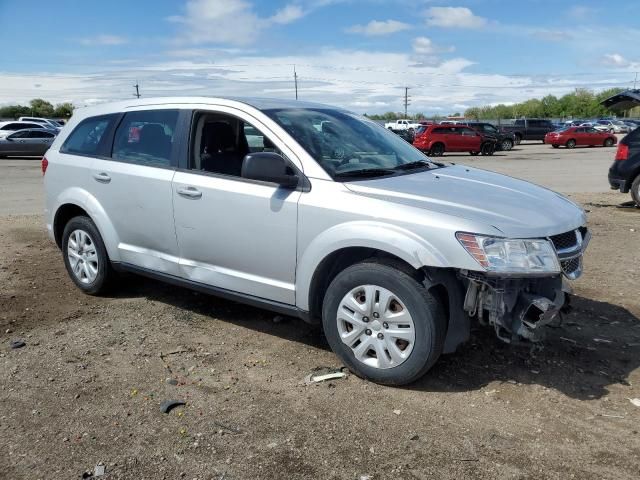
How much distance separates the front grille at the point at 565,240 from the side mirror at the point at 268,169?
1.67 m

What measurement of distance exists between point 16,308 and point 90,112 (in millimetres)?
1918

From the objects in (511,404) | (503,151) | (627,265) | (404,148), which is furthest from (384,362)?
(503,151)

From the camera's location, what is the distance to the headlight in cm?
335

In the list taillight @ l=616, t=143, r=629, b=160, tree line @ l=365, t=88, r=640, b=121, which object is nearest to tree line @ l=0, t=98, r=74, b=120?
tree line @ l=365, t=88, r=640, b=121

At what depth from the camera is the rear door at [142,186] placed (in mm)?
4742

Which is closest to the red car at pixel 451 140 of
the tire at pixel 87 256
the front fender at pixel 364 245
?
the tire at pixel 87 256

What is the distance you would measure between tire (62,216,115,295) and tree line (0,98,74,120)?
264 ft

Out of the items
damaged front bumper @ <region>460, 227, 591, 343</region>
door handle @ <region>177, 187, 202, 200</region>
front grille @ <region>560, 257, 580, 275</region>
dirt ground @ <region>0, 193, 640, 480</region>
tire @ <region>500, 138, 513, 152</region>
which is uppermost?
door handle @ <region>177, 187, 202, 200</region>

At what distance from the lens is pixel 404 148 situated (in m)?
5.04

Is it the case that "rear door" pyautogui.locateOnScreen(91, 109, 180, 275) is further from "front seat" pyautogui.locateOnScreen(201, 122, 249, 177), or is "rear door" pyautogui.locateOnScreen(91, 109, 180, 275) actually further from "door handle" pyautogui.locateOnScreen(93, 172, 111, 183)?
"front seat" pyautogui.locateOnScreen(201, 122, 249, 177)

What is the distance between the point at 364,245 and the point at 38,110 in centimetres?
9458

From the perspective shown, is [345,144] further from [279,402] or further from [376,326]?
[279,402]

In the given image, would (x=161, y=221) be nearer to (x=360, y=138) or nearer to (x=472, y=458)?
(x=360, y=138)

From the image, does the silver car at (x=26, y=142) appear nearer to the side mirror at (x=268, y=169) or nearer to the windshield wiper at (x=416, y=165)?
the windshield wiper at (x=416, y=165)
